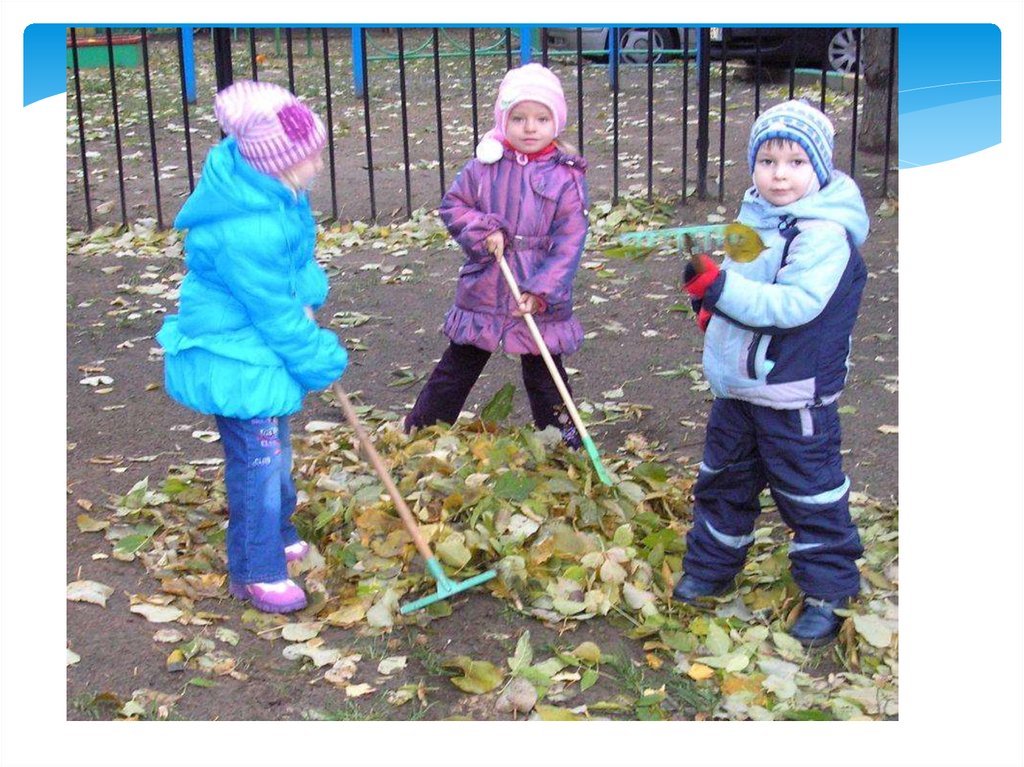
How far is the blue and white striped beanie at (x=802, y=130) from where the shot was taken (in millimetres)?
3168

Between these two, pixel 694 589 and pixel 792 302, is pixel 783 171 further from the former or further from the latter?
pixel 694 589

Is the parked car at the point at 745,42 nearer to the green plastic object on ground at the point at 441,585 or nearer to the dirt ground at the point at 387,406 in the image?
the dirt ground at the point at 387,406

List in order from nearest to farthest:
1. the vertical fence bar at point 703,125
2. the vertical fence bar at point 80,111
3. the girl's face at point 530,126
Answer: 1. the girl's face at point 530,126
2. the vertical fence bar at point 80,111
3. the vertical fence bar at point 703,125

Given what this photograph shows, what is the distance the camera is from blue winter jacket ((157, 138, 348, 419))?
3273 millimetres

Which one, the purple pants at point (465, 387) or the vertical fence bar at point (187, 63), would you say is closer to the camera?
the purple pants at point (465, 387)

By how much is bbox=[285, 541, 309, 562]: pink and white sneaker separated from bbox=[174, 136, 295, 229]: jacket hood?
1.13 metres

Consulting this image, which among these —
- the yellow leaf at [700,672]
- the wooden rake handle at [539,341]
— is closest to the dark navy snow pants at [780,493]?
the yellow leaf at [700,672]

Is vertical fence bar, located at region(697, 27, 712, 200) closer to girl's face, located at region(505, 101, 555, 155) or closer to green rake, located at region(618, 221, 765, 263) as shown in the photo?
girl's face, located at region(505, 101, 555, 155)

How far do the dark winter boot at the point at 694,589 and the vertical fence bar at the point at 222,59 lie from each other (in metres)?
2.49

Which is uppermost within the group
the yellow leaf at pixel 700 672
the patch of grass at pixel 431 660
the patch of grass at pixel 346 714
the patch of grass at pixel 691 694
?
the patch of grass at pixel 431 660

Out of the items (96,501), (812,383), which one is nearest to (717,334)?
(812,383)

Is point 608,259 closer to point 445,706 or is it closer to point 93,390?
point 93,390

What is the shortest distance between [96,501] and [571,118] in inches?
231

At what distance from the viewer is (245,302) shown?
3330 mm
